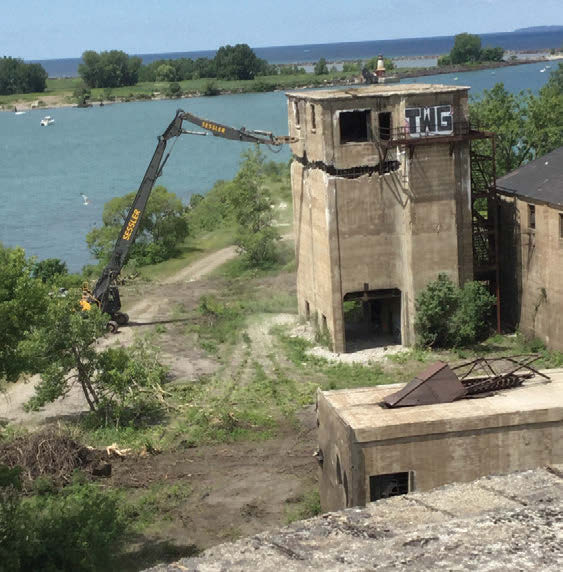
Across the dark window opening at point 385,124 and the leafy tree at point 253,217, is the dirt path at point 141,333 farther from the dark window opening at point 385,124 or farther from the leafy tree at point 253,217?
the dark window opening at point 385,124

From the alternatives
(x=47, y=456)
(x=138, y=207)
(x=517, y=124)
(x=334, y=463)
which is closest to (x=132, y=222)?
(x=138, y=207)

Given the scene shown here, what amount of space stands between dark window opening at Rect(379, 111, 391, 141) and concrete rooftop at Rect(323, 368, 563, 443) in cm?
1461

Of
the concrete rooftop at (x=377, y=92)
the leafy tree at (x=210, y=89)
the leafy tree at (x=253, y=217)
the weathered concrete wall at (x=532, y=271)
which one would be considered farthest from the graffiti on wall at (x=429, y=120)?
the leafy tree at (x=210, y=89)

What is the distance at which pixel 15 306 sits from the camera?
21969 mm

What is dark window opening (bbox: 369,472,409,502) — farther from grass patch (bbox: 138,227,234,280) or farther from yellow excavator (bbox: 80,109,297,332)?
grass patch (bbox: 138,227,234,280)

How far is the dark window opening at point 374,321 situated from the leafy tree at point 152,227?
20.2 m

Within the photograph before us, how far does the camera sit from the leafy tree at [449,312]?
37.3m

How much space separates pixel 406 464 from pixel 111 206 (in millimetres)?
38731

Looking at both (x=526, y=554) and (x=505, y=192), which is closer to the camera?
(x=526, y=554)

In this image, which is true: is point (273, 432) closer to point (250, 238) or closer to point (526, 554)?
point (526, 554)

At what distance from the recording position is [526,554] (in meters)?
15.7

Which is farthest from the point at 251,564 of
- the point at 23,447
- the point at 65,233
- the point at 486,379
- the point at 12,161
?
the point at 12,161

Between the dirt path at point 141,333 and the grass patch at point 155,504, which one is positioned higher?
the dirt path at point 141,333

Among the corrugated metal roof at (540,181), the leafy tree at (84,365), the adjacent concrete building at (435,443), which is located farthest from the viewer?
the corrugated metal roof at (540,181)
